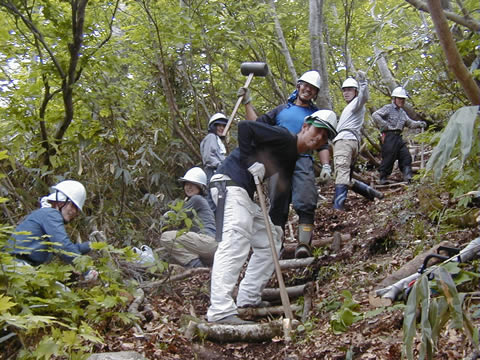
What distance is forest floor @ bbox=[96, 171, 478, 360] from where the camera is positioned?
3301 mm

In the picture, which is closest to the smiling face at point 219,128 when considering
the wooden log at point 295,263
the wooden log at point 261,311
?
the wooden log at point 295,263

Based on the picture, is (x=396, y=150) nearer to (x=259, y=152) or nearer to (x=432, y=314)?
(x=259, y=152)

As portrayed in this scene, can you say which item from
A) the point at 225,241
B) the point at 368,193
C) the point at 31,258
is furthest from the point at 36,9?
the point at 368,193

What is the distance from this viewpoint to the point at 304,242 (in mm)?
5770

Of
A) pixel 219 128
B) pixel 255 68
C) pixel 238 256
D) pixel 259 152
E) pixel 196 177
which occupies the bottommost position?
pixel 238 256

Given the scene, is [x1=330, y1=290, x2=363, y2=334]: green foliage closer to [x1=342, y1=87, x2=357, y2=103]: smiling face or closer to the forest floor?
the forest floor

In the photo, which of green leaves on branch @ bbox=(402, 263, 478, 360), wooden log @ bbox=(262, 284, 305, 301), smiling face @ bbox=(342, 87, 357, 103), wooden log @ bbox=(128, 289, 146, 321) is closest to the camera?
green leaves on branch @ bbox=(402, 263, 478, 360)

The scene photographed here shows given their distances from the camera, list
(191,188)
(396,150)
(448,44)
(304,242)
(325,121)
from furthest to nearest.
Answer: (396,150), (191,188), (304,242), (325,121), (448,44)

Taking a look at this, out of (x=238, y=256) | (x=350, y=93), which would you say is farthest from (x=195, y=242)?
(x=350, y=93)

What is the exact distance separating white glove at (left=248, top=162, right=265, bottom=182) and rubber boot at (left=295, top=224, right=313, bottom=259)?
1191 millimetres

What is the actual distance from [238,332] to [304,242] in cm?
169

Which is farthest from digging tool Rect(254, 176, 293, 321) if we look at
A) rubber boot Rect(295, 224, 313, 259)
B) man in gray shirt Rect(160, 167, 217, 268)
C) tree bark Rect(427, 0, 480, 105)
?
tree bark Rect(427, 0, 480, 105)

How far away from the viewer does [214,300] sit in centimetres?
466

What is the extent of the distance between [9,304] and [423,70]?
7.98 meters
